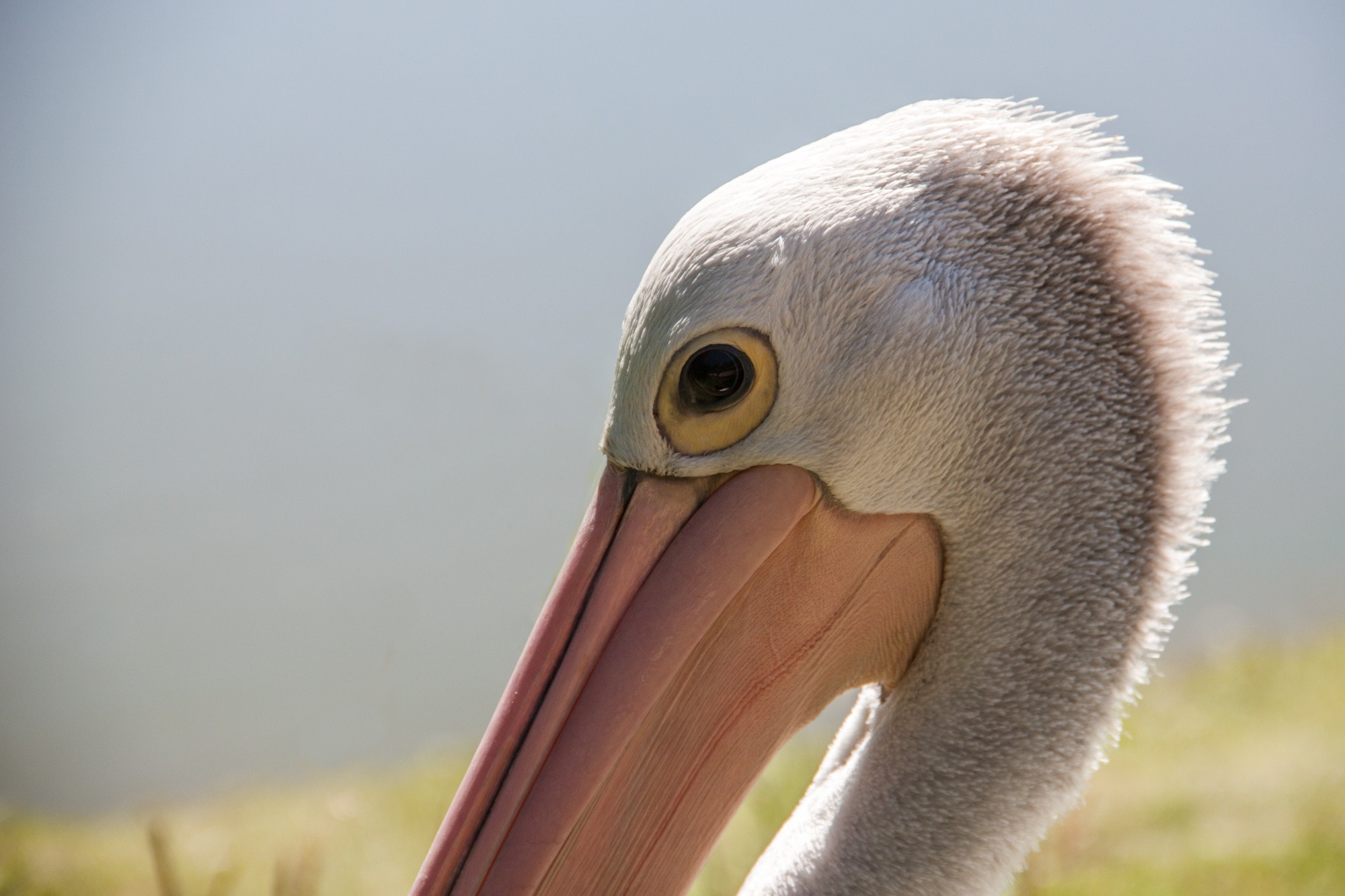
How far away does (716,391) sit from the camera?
40.1 inches

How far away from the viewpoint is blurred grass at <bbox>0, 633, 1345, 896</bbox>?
79.9 inches

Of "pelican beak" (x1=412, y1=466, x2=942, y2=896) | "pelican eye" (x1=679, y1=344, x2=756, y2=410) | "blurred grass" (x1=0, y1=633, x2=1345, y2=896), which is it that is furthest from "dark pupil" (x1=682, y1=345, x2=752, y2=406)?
"blurred grass" (x1=0, y1=633, x2=1345, y2=896)

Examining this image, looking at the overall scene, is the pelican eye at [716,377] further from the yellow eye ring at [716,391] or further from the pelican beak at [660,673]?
the pelican beak at [660,673]

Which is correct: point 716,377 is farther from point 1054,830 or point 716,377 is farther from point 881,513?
point 1054,830

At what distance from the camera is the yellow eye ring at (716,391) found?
1.00 m

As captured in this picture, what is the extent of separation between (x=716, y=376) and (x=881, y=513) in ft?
0.91

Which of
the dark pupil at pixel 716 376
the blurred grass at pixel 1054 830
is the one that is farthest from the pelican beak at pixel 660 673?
the blurred grass at pixel 1054 830

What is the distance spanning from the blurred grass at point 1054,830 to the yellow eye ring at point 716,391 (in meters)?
1.05

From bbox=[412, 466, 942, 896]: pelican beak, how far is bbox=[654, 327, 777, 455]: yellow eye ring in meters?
0.06

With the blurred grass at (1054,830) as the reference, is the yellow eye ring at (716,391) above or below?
above

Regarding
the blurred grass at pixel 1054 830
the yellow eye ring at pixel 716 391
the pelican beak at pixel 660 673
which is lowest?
the blurred grass at pixel 1054 830

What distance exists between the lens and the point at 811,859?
1143 mm

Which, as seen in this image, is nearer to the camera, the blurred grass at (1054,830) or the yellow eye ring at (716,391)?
the yellow eye ring at (716,391)

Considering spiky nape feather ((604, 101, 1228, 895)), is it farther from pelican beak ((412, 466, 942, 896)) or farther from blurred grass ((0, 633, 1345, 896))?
blurred grass ((0, 633, 1345, 896))
